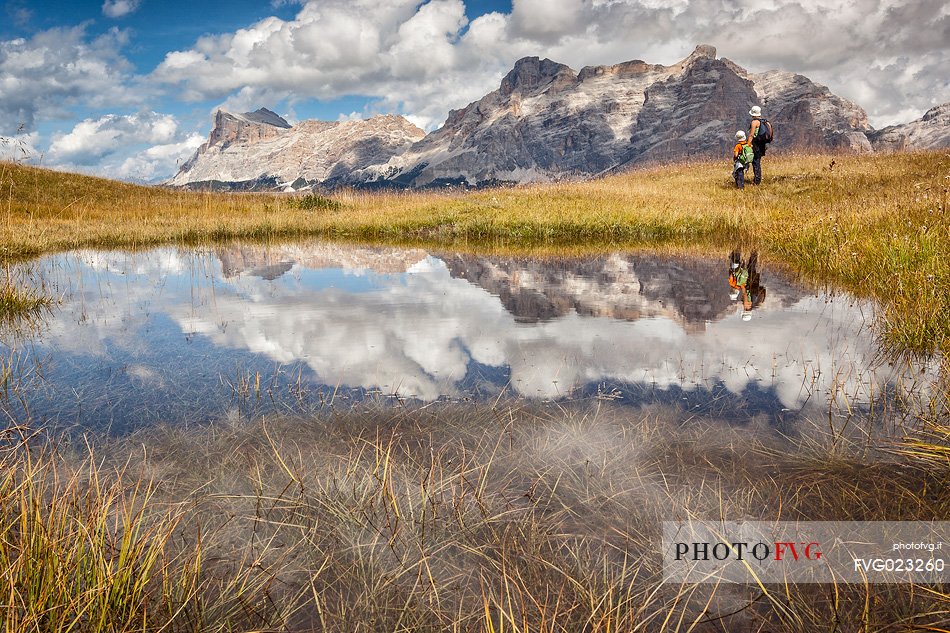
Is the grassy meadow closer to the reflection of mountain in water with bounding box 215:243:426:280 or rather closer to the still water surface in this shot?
the still water surface

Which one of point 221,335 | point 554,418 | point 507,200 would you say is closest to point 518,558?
point 554,418

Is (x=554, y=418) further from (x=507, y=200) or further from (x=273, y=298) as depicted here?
(x=507, y=200)

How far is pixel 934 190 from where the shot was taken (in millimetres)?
16297

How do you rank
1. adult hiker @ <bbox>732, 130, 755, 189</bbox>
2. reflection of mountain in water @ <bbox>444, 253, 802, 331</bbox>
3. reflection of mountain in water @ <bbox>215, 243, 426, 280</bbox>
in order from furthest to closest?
1. adult hiker @ <bbox>732, 130, 755, 189</bbox>
2. reflection of mountain in water @ <bbox>215, 243, 426, 280</bbox>
3. reflection of mountain in water @ <bbox>444, 253, 802, 331</bbox>

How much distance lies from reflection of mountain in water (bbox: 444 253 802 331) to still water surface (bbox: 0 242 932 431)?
2.4 inches

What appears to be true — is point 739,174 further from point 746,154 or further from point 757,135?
point 757,135

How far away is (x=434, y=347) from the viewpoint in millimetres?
6125

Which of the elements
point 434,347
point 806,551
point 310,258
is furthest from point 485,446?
point 310,258

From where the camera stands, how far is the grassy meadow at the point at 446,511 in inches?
86.1

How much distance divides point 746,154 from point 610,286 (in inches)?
827

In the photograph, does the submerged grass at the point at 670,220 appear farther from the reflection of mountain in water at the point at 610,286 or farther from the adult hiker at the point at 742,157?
the reflection of mountain in water at the point at 610,286

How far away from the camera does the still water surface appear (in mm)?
4551

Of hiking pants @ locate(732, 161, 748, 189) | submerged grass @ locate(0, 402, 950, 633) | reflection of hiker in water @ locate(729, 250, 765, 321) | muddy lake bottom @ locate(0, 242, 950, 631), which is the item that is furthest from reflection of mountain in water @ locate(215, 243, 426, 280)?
hiking pants @ locate(732, 161, 748, 189)

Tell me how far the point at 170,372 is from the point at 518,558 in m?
4.26
